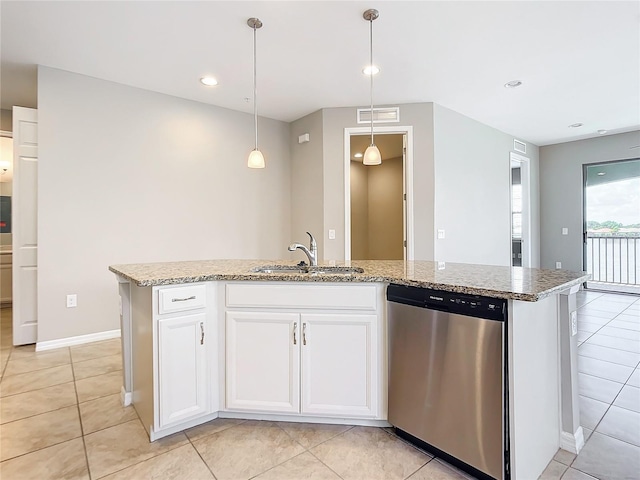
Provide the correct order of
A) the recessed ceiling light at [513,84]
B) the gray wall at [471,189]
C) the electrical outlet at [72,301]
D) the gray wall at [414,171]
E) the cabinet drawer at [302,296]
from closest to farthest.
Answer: the cabinet drawer at [302,296], the electrical outlet at [72,301], the recessed ceiling light at [513,84], the gray wall at [414,171], the gray wall at [471,189]

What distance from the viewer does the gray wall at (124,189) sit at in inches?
127

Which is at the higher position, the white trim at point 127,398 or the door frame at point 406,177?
the door frame at point 406,177

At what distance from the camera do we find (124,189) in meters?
3.59

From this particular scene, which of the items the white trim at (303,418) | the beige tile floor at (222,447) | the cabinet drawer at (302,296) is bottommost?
the beige tile floor at (222,447)

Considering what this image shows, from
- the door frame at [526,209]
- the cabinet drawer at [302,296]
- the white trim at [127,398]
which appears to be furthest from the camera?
the door frame at [526,209]

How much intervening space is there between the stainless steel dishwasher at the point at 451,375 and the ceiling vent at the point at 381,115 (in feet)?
9.39

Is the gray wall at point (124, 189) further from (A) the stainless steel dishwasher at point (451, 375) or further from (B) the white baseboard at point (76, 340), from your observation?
(A) the stainless steel dishwasher at point (451, 375)

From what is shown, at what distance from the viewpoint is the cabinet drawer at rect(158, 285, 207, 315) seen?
1737mm

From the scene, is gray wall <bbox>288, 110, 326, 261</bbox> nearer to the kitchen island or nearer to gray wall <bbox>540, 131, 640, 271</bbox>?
the kitchen island

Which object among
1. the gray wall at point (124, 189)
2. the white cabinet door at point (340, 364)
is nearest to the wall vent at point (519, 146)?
the gray wall at point (124, 189)

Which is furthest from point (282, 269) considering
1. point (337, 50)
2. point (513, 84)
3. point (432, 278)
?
point (513, 84)

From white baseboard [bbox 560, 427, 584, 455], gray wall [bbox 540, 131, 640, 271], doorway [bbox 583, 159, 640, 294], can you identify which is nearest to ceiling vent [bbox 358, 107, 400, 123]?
white baseboard [bbox 560, 427, 584, 455]

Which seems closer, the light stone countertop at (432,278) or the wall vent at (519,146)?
the light stone countertop at (432,278)

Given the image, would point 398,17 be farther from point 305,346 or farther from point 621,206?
point 621,206
